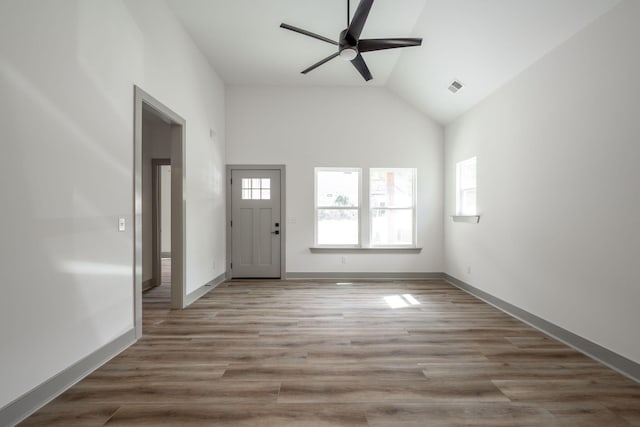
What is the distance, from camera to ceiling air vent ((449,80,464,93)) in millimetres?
4288

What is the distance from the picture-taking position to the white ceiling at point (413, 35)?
2912 mm

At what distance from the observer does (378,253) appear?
5648 mm

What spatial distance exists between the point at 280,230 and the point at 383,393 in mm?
3867

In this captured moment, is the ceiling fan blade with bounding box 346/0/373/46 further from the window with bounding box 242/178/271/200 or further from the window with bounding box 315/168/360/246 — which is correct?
the window with bounding box 242/178/271/200

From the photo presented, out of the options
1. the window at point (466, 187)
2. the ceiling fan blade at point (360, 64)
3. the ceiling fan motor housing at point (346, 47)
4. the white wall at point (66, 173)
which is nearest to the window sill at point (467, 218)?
the window at point (466, 187)

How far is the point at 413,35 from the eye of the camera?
13.1 ft

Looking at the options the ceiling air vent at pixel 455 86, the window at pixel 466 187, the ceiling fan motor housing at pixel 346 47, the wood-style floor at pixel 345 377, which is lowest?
the wood-style floor at pixel 345 377

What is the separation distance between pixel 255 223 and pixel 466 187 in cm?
359

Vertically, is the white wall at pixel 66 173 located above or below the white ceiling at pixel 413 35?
below

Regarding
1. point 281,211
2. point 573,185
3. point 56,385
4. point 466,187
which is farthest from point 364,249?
point 56,385

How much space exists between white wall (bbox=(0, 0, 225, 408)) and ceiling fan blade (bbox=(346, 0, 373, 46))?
1.98 m

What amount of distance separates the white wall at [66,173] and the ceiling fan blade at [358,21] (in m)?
1.98

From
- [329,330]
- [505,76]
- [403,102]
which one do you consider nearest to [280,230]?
[329,330]

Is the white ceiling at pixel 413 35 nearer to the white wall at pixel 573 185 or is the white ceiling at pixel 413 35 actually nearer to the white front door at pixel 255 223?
the white wall at pixel 573 185
